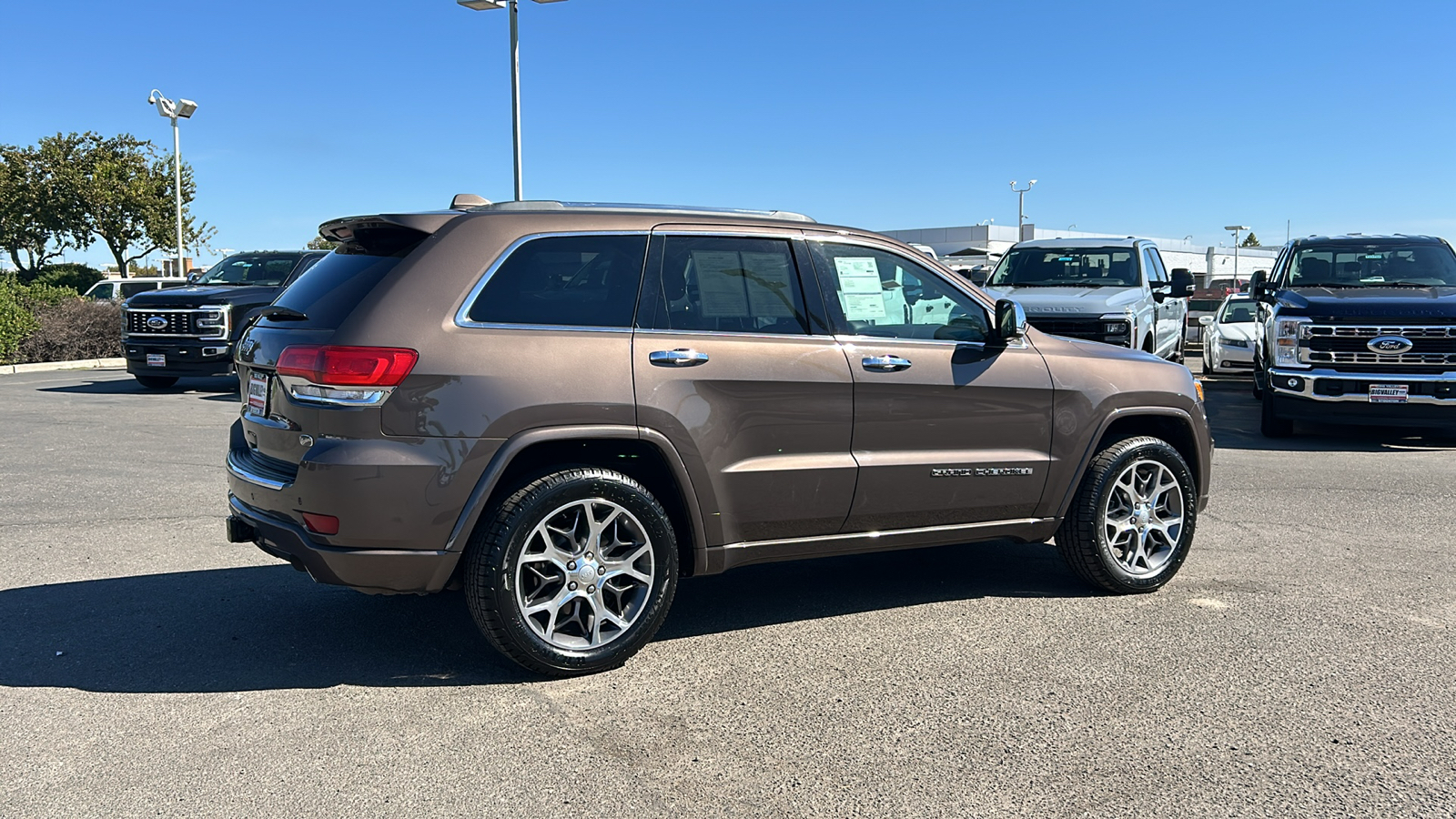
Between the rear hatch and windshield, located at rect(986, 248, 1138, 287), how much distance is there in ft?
34.4

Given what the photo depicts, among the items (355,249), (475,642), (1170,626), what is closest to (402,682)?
(475,642)

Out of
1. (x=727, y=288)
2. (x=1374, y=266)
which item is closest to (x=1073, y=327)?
(x=1374, y=266)

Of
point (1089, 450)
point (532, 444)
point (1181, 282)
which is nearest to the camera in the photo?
point (532, 444)

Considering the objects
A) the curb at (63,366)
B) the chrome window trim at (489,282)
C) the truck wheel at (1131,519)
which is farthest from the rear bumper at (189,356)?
the truck wheel at (1131,519)

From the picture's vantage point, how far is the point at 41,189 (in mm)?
49750

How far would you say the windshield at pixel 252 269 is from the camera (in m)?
16.9

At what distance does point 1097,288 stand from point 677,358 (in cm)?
1007

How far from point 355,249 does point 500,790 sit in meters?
2.37

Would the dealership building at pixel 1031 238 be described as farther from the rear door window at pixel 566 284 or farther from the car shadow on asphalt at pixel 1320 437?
the rear door window at pixel 566 284

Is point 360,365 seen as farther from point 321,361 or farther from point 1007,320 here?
point 1007,320

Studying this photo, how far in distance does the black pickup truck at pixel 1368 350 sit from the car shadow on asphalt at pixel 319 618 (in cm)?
624

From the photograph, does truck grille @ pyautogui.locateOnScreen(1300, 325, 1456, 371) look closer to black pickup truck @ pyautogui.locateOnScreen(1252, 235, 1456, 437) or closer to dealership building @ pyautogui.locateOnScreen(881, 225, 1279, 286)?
black pickup truck @ pyautogui.locateOnScreen(1252, 235, 1456, 437)

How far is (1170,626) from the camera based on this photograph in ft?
17.3

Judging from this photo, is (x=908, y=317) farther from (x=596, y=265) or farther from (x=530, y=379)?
(x=530, y=379)
